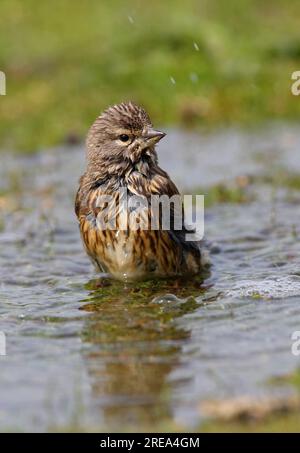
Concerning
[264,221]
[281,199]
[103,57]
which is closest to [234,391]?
[264,221]

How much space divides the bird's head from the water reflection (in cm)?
90

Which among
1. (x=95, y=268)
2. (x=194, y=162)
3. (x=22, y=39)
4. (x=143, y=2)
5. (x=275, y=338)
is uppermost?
(x=143, y=2)

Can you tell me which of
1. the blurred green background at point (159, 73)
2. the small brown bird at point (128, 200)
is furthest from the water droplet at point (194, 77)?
the small brown bird at point (128, 200)

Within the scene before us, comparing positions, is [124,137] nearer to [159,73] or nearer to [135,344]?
[135,344]

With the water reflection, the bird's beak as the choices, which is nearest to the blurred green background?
the bird's beak

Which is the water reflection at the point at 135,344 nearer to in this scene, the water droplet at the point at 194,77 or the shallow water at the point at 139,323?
the shallow water at the point at 139,323

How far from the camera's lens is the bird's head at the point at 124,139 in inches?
287

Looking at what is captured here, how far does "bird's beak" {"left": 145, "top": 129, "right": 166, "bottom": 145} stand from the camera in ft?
23.6

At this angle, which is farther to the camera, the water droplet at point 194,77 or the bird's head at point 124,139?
the water droplet at point 194,77

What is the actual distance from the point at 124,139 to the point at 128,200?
0.50m

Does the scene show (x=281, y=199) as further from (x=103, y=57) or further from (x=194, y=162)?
(x=103, y=57)
